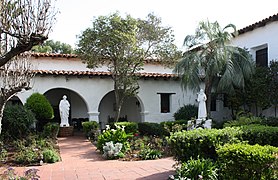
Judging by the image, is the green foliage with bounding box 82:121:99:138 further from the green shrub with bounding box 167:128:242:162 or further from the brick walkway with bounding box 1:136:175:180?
the green shrub with bounding box 167:128:242:162

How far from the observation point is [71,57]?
20703 mm

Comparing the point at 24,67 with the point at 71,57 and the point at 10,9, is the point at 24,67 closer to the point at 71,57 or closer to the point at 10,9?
the point at 10,9

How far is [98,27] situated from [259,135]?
34.4 ft

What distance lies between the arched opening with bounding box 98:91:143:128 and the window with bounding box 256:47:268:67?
25.9 ft

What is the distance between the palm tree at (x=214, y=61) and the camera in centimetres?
1631

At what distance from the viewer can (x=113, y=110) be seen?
21469 millimetres

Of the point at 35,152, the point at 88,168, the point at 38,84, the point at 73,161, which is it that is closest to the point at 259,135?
the point at 88,168

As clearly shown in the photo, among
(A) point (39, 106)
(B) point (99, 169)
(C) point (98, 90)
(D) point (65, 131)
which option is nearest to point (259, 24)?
(C) point (98, 90)

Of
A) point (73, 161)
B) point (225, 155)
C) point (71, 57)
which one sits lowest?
point (73, 161)

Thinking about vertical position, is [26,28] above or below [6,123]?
above

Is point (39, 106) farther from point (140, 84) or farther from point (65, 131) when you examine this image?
point (140, 84)

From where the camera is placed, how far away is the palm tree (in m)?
16.3

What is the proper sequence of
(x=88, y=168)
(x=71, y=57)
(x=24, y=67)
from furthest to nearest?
(x=71, y=57) < (x=24, y=67) < (x=88, y=168)

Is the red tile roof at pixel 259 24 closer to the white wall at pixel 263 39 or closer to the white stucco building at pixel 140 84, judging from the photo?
the white stucco building at pixel 140 84
